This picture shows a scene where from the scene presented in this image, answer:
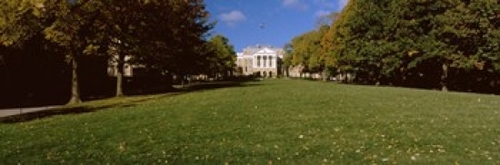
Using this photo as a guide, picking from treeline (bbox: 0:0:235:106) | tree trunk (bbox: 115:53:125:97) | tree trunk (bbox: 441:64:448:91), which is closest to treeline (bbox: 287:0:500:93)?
tree trunk (bbox: 441:64:448:91)

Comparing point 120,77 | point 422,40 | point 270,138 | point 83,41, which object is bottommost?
point 270,138

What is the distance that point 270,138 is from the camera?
45.9 feet

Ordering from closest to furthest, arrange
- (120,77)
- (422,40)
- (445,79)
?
1. (120,77)
2. (445,79)
3. (422,40)

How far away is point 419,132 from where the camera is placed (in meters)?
14.3

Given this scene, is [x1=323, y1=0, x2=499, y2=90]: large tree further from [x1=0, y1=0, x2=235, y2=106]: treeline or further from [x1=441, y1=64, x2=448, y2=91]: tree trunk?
[x1=0, y1=0, x2=235, y2=106]: treeline

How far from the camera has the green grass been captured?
11656 mm

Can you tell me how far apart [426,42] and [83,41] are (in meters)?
30.0

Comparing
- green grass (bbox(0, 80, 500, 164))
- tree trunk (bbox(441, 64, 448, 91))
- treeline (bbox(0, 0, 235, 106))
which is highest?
treeline (bbox(0, 0, 235, 106))

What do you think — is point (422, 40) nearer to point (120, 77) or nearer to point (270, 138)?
point (120, 77)

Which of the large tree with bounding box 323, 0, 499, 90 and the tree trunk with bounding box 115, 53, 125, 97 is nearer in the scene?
the tree trunk with bounding box 115, 53, 125, 97

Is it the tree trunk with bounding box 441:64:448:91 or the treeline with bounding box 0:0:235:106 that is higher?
the treeline with bounding box 0:0:235:106

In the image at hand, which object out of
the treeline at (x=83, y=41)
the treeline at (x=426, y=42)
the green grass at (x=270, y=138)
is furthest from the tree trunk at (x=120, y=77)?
the treeline at (x=426, y=42)

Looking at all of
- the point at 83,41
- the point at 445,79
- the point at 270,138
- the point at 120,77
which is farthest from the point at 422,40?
the point at 270,138

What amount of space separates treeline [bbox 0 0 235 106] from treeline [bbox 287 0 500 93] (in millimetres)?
16440
